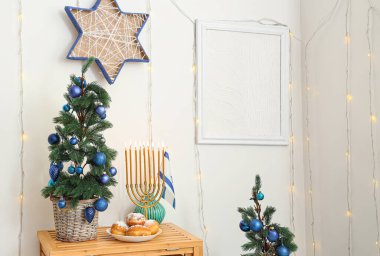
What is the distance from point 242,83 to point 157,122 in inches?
21.2

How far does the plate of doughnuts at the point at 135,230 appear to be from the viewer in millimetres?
2018

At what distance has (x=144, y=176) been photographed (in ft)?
7.50

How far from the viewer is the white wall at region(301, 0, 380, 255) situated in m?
2.36

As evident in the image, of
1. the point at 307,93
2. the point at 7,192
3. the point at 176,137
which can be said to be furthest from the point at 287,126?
the point at 7,192

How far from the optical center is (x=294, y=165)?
2.80 metres

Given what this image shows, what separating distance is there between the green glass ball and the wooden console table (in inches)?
7.2

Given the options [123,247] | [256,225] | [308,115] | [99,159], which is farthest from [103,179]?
[308,115]

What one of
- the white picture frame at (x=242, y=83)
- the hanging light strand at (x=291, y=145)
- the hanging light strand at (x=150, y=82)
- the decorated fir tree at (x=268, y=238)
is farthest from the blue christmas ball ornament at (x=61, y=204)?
the hanging light strand at (x=291, y=145)

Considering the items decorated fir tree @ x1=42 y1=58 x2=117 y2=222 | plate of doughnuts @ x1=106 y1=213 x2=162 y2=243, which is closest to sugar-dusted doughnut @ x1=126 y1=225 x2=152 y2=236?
plate of doughnuts @ x1=106 y1=213 x2=162 y2=243

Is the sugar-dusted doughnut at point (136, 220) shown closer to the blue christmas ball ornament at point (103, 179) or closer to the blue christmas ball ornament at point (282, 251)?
the blue christmas ball ornament at point (103, 179)

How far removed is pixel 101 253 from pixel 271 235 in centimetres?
68

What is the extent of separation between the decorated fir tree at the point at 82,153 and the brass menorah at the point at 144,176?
0.55 ft

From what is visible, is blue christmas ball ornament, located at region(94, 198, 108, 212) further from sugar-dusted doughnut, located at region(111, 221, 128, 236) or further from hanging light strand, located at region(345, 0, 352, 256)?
hanging light strand, located at region(345, 0, 352, 256)

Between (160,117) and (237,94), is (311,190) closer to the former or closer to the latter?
(237,94)
